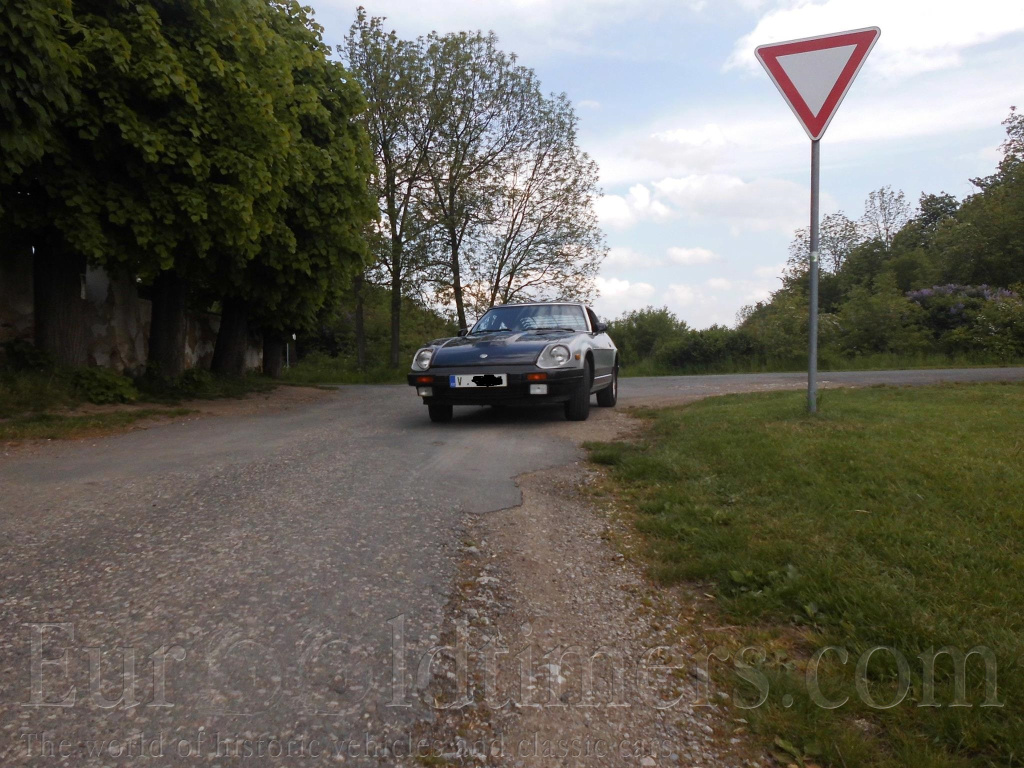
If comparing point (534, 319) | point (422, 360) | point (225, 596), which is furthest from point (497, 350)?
point (225, 596)

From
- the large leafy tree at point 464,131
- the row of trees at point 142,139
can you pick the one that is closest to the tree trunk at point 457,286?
the large leafy tree at point 464,131

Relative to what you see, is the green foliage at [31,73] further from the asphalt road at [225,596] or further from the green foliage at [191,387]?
the green foliage at [191,387]

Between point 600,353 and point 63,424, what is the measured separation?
642cm

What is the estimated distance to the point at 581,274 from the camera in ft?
89.7

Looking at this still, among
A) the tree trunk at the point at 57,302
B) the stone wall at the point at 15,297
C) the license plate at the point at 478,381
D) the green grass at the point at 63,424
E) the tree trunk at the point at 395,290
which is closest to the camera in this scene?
the green grass at the point at 63,424

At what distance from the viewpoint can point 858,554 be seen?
335 cm

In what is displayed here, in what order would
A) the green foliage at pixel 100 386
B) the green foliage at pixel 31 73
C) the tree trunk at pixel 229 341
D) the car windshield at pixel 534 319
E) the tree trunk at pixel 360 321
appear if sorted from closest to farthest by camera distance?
the green foliage at pixel 31 73, the car windshield at pixel 534 319, the green foliage at pixel 100 386, the tree trunk at pixel 229 341, the tree trunk at pixel 360 321

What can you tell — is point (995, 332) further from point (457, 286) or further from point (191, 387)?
point (191, 387)

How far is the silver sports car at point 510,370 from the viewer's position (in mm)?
7828

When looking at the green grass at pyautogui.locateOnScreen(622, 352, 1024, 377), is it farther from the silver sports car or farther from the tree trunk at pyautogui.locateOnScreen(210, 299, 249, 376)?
the tree trunk at pyautogui.locateOnScreen(210, 299, 249, 376)

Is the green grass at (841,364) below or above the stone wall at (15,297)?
below

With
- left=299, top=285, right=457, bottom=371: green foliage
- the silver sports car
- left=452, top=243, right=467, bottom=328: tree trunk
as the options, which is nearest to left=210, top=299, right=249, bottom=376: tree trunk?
left=299, top=285, right=457, bottom=371: green foliage

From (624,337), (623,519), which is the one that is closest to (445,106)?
(624,337)

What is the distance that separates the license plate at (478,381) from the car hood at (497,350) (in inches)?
6.3
